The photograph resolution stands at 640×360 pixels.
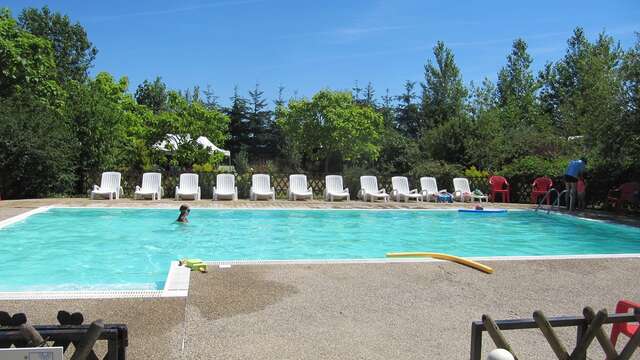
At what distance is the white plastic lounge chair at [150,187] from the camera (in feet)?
53.9

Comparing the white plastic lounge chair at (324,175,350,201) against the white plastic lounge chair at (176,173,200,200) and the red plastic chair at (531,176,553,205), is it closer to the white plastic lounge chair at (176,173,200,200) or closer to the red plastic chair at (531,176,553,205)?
the white plastic lounge chair at (176,173,200,200)

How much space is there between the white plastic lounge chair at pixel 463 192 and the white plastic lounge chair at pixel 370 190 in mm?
2456

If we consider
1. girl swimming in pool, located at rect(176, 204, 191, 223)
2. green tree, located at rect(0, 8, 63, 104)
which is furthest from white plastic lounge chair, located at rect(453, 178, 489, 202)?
green tree, located at rect(0, 8, 63, 104)

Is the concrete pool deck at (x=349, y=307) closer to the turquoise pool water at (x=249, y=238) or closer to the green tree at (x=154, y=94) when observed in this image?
the turquoise pool water at (x=249, y=238)

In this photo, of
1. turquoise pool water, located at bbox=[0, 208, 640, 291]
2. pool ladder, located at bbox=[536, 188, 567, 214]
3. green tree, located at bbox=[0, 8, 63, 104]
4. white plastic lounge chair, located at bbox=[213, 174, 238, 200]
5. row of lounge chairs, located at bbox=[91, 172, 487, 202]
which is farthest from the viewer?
green tree, located at bbox=[0, 8, 63, 104]

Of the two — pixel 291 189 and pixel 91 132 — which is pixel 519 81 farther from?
pixel 91 132

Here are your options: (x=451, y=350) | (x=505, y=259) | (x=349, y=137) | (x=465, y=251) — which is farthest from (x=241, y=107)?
(x=451, y=350)

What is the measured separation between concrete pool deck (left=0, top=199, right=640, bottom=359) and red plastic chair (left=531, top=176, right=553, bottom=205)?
1120cm

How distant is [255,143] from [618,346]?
134 ft

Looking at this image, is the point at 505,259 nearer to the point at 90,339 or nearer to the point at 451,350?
the point at 451,350

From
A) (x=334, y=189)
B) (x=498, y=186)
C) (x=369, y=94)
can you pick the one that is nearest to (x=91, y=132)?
(x=334, y=189)

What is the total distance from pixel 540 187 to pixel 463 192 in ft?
8.26

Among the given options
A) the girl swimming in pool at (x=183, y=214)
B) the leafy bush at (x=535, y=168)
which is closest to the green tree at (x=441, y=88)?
the leafy bush at (x=535, y=168)

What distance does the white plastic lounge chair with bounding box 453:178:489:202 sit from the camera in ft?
59.8
